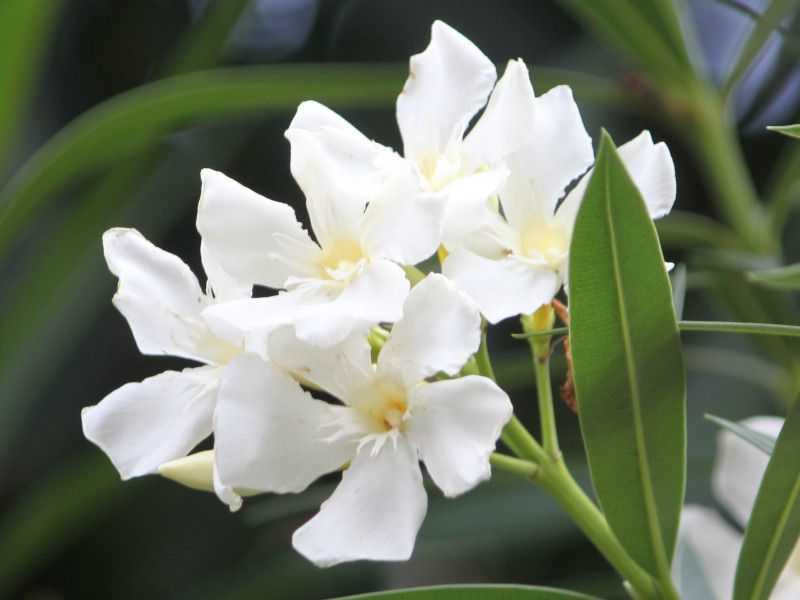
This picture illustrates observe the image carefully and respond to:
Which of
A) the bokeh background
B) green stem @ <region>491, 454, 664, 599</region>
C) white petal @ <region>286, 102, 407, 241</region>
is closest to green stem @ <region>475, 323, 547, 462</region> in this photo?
green stem @ <region>491, 454, 664, 599</region>

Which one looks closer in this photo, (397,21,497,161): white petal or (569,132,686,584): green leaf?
(569,132,686,584): green leaf

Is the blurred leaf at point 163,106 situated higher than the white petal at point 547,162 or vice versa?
the white petal at point 547,162

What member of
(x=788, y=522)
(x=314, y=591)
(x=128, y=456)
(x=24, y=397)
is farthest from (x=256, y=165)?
(x=788, y=522)

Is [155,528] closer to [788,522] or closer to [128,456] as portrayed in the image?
[128,456]

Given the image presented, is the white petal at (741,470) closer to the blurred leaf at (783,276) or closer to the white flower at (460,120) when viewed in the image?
the blurred leaf at (783,276)

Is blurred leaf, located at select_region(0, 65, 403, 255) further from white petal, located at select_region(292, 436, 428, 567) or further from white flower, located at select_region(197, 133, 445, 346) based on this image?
white petal, located at select_region(292, 436, 428, 567)

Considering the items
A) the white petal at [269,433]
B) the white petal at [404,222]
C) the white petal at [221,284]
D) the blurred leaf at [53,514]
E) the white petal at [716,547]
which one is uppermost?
the white petal at [404,222]

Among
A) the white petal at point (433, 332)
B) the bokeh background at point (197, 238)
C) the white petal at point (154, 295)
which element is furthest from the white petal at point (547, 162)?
the bokeh background at point (197, 238)
